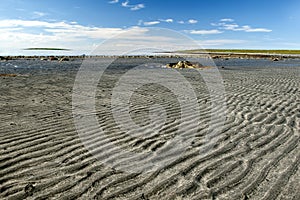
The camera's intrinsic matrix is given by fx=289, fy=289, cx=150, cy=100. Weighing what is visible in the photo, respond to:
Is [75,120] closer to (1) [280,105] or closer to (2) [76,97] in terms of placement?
(2) [76,97]

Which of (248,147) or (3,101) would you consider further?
(3,101)

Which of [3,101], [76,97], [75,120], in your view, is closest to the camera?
[75,120]

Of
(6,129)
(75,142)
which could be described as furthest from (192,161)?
(6,129)

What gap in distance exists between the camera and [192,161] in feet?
15.3

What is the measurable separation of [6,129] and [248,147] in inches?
193

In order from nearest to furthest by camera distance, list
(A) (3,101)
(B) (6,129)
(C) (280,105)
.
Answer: (B) (6,129) < (C) (280,105) < (A) (3,101)

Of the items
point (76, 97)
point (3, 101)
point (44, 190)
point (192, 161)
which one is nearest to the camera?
point (44, 190)

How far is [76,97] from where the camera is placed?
10.6 meters

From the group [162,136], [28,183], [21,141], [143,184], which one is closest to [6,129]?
[21,141]

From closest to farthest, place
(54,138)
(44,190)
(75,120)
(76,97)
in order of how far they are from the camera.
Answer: (44,190) → (54,138) → (75,120) → (76,97)

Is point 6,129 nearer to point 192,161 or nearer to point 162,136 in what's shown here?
point 162,136

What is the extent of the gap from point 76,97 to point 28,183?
6.95 metres

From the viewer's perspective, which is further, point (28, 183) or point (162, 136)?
point (162, 136)

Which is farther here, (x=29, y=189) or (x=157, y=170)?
(x=157, y=170)
